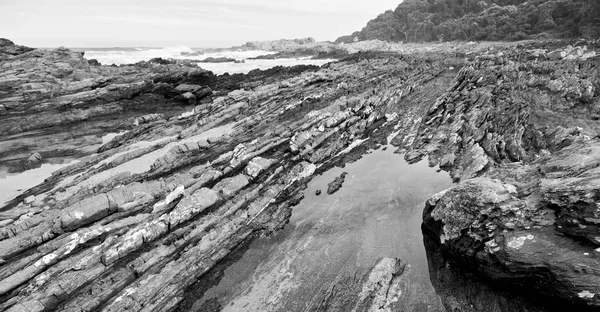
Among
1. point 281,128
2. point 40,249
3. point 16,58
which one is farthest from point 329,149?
point 16,58

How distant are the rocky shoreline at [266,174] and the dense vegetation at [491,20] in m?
31.3

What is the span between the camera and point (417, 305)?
357 inches

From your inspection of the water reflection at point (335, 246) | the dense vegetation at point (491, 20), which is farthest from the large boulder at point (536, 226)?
the dense vegetation at point (491, 20)

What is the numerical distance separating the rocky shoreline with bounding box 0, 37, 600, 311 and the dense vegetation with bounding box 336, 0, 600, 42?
31313 millimetres

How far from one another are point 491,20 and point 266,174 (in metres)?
79.7

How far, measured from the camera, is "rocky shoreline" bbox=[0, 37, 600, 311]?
866 cm

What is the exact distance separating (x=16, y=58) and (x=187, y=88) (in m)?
17.0

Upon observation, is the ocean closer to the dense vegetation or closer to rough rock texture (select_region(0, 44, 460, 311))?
rough rock texture (select_region(0, 44, 460, 311))

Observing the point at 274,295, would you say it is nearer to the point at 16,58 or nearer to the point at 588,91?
the point at 588,91

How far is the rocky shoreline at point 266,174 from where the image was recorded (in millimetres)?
8664

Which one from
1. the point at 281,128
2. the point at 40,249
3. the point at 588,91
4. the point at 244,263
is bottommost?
the point at 244,263

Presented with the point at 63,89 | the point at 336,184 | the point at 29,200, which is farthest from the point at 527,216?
the point at 63,89

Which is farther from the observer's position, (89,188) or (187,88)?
(187,88)

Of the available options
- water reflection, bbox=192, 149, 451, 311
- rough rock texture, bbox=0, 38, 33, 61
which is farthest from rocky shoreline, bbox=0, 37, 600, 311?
water reflection, bbox=192, 149, 451, 311
